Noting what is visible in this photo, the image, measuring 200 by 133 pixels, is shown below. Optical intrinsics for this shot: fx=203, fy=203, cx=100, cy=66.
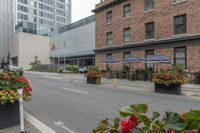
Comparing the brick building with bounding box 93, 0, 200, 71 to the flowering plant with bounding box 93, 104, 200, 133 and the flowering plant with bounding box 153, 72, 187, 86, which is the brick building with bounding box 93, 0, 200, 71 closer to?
the flowering plant with bounding box 153, 72, 187, 86

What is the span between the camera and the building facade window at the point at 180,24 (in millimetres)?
21158

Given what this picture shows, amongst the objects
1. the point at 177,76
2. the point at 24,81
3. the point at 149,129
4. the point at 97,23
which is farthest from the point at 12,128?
the point at 97,23

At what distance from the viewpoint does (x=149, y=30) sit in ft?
81.4

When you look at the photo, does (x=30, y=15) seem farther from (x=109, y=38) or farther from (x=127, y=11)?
(x=127, y=11)

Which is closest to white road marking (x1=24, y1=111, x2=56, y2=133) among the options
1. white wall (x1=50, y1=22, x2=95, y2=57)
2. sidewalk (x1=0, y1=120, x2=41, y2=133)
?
sidewalk (x1=0, y1=120, x2=41, y2=133)

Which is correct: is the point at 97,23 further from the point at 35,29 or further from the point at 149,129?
the point at 35,29

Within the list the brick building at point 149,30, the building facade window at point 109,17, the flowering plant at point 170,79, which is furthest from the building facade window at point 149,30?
the flowering plant at point 170,79

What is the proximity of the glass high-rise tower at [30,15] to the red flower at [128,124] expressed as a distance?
79.4 m

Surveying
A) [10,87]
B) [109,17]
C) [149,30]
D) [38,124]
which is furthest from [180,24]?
[10,87]

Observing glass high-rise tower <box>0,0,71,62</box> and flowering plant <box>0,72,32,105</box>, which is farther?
glass high-rise tower <box>0,0,71,62</box>

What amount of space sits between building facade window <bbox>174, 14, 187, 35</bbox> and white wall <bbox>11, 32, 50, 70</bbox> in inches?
2263

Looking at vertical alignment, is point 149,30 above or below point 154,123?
above

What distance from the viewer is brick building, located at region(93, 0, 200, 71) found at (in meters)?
20.3

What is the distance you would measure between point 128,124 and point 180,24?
2215 centimetres
